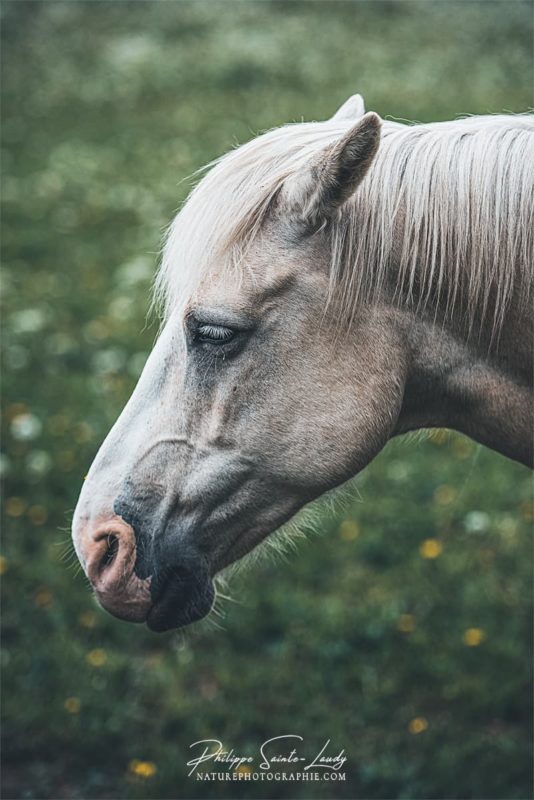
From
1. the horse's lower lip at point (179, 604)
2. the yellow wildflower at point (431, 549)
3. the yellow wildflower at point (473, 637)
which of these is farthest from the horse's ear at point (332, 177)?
the yellow wildflower at point (431, 549)

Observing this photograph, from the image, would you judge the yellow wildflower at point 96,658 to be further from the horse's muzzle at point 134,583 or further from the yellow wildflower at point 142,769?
the horse's muzzle at point 134,583

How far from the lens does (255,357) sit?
214cm

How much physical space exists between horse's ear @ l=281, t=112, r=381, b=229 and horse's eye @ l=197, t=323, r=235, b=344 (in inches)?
13.7

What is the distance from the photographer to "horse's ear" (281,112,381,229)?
1900 mm

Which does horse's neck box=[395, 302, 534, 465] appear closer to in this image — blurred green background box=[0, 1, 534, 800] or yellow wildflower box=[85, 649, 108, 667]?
blurred green background box=[0, 1, 534, 800]

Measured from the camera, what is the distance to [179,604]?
2.28m

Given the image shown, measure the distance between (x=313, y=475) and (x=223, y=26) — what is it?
1656 centimetres

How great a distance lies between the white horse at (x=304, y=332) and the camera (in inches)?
82.7

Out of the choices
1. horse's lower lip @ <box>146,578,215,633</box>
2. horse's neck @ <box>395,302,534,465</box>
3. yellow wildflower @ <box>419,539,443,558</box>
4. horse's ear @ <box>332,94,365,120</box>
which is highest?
horse's ear @ <box>332,94,365,120</box>

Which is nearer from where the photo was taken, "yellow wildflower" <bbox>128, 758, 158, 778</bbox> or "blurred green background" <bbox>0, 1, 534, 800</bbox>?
"yellow wildflower" <bbox>128, 758, 158, 778</bbox>

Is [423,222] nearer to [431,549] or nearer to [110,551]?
[110,551]

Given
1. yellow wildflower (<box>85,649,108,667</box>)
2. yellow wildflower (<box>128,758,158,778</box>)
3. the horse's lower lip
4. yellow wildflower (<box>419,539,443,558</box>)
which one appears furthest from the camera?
yellow wildflower (<box>419,539,443,558</box>)

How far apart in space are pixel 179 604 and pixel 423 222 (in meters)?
1.26

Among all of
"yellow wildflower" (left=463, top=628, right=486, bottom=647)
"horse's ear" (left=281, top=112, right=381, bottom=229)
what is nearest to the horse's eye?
"horse's ear" (left=281, top=112, right=381, bottom=229)
